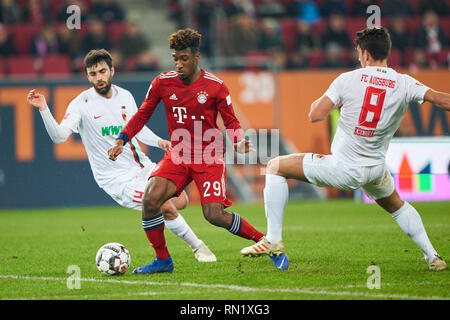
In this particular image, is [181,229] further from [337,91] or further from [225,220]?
[337,91]

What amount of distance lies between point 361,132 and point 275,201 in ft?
3.27

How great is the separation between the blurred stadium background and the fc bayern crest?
860 cm

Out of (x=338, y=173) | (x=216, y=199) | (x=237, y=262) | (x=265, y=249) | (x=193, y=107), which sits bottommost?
(x=237, y=262)

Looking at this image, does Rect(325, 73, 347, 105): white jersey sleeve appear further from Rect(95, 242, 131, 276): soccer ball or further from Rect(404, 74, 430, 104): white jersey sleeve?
Rect(95, 242, 131, 276): soccer ball

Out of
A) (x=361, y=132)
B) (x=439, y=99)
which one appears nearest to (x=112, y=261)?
(x=361, y=132)

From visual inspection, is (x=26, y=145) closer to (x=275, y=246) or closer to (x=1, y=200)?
(x=1, y=200)

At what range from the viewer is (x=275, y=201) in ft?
22.2

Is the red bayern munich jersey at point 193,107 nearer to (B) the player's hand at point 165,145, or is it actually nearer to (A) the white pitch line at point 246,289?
(B) the player's hand at point 165,145

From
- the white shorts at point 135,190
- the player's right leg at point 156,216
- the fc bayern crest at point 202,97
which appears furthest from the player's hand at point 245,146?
the white shorts at point 135,190

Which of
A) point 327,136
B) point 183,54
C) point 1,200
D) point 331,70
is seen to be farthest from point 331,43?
point 183,54

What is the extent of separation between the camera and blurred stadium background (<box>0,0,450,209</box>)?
15.9 m

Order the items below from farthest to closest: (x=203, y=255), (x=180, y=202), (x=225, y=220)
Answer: (x=180, y=202), (x=203, y=255), (x=225, y=220)

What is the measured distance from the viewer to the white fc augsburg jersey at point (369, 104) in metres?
6.42

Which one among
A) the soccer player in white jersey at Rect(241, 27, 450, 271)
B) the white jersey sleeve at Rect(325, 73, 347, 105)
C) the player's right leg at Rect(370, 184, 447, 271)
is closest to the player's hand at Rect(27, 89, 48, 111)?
the soccer player in white jersey at Rect(241, 27, 450, 271)
